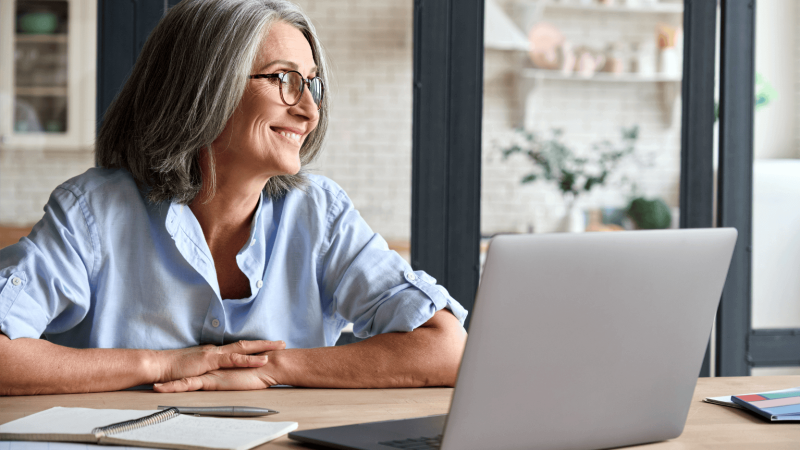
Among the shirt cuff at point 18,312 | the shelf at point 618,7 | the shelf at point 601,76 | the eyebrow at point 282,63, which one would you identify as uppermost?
the shelf at point 618,7

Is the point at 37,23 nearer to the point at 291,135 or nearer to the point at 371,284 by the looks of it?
the point at 291,135

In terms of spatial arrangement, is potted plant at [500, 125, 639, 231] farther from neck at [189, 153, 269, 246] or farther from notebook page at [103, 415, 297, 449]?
notebook page at [103, 415, 297, 449]

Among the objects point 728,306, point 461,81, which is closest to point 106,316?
point 461,81

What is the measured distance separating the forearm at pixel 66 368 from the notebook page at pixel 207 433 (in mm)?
314

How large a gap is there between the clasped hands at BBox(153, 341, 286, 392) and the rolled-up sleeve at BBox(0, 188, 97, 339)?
25 cm

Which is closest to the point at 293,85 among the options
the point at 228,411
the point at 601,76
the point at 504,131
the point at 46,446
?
the point at 228,411

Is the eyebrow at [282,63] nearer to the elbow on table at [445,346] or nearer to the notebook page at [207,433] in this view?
the elbow on table at [445,346]

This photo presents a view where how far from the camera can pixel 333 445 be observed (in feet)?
2.71

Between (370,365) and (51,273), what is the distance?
2.03 feet

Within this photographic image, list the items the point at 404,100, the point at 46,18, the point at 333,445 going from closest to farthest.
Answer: the point at 333,445, the point at 46,18, the point at 404,100

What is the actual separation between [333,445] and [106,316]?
0.80 meters

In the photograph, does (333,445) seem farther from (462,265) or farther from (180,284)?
(462,265)

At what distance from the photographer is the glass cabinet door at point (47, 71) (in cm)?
234

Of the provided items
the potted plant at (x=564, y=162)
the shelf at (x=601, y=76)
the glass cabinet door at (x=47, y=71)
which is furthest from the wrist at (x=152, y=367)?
the shelf at (x=601, y=76)
